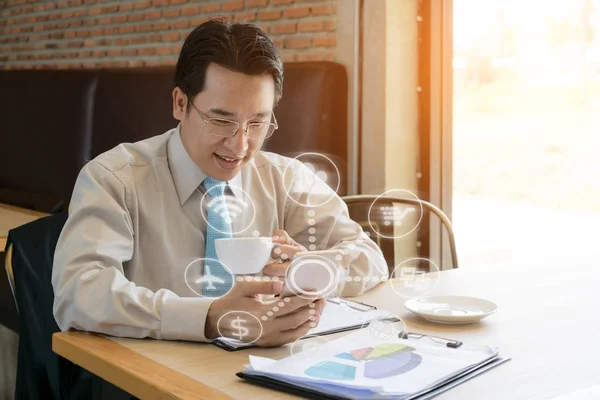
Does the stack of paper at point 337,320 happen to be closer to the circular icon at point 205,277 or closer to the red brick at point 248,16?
the circular icon at point 205,277

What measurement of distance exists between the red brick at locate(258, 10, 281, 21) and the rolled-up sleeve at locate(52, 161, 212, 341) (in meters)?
2.36

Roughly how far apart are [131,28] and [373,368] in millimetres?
4180

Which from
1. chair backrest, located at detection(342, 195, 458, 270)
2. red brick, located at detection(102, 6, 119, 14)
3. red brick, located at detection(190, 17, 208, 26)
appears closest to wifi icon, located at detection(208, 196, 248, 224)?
chair backrest, located at detection(342, 195, 458, 270)

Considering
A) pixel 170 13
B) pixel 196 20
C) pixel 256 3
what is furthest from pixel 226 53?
pixel 170 13

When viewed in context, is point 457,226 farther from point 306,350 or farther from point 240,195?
point 306,350

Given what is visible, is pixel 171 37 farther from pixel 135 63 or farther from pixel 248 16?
pixel 248 16

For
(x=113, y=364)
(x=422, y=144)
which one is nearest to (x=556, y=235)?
(x=422, y=144)

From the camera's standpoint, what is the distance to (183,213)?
165cm

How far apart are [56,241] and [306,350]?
64cm

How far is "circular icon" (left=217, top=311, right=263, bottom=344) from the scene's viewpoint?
130 cm

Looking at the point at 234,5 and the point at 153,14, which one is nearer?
the point at 234,5

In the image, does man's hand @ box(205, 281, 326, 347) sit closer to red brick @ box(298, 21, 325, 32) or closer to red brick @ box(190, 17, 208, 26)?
red brick @ box(298, 21, 325, 32)

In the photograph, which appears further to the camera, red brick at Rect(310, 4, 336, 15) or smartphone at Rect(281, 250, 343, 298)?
red brick at Rect(310, 4, 336, 15)

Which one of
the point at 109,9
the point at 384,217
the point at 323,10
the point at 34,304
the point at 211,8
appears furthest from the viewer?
the point at 109,9
